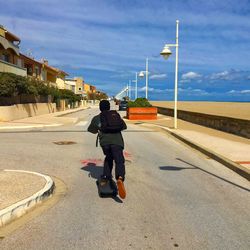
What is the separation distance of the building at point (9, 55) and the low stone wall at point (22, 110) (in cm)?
309

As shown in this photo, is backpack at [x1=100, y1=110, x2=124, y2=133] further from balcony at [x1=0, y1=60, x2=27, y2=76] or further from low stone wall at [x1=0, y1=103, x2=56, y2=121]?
balcony at [x1=0, y1=60, x2=27, y2=76]

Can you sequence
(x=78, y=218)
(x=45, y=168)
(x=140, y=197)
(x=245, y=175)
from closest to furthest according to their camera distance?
(x=78, y=218) → (x=140, y=197) → (x=245, y=175) → (x=45, y=168)

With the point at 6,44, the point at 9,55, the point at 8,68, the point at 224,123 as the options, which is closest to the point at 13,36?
the point at 9,55

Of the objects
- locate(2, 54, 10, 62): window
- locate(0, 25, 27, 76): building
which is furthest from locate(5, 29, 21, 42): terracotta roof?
locate(2, 54, 10, 62): window

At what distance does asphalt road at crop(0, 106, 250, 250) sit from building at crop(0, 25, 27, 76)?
2359 cm

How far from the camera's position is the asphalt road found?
488cm

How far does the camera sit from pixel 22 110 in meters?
34.5

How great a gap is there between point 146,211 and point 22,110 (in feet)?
97.8

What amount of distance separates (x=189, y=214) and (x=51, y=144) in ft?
31.5

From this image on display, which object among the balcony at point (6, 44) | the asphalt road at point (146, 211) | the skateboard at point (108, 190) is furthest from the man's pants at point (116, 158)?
the balcony at point (6, 44)

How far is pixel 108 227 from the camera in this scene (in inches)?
211

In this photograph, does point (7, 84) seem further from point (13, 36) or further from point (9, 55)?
point (13, 36)

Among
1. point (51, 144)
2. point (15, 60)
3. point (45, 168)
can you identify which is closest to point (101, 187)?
point (45, 168)

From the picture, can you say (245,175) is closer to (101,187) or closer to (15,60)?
(101,187)
